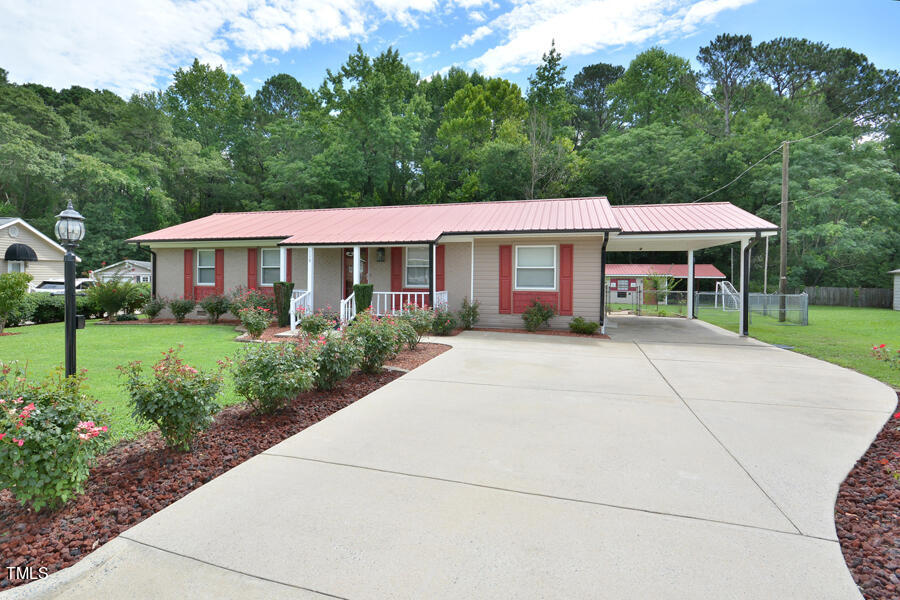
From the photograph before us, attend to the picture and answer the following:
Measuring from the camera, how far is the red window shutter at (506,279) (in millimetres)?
12117

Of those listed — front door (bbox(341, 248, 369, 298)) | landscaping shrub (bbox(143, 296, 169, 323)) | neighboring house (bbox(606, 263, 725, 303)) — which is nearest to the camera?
front door (bbox(341, 248, 369, 298))

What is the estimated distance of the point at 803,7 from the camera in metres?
5.49

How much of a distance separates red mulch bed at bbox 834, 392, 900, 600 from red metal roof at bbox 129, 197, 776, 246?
7.86 m

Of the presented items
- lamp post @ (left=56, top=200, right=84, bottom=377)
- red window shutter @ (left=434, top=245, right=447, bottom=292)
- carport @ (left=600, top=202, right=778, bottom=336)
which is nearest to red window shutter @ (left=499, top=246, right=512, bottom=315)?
red window shutter @ (left=434, top=245, right=447, bottom=292)

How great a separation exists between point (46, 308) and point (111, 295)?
273 cm

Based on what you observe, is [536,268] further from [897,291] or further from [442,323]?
[897,291]

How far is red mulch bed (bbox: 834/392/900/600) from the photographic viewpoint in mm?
2082

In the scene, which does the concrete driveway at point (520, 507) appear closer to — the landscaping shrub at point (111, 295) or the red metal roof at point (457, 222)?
the red metal roof at point (457, 222)

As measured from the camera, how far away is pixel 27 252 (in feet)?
72.9

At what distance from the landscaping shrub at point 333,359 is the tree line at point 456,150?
80.3 feet

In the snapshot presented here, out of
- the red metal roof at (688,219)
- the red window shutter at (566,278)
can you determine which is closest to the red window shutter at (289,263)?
the red window shutter at (566,278)

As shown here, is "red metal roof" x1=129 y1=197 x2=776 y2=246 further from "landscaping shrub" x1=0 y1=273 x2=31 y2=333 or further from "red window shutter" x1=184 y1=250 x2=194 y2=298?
"landscaping shrub" x1=0 y1=273 x2=31 y2=333

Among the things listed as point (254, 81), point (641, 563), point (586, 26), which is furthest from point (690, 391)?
point (254, 81)

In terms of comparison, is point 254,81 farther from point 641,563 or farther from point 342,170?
point 641,563
